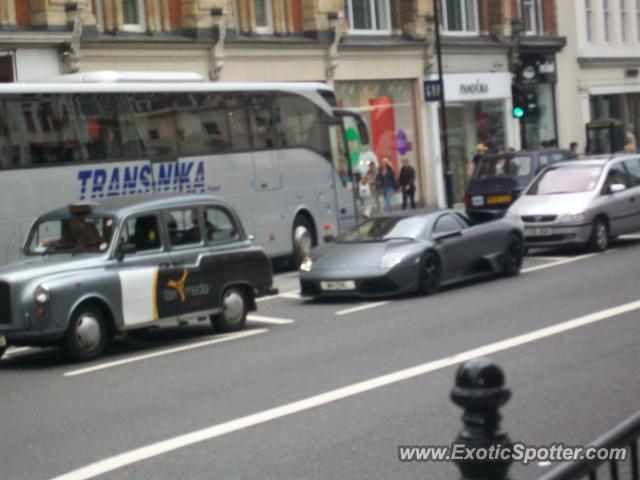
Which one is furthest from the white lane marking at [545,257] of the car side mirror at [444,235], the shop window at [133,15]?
the shop window at [133,15]

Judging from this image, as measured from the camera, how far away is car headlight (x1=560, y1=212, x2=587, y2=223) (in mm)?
22953

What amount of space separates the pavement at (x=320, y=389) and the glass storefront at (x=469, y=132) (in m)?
23.0

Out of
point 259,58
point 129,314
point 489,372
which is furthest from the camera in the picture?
point 259,58

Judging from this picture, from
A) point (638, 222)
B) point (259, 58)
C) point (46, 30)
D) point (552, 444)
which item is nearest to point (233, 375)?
point (552, 444)

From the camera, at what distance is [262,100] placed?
952 inches

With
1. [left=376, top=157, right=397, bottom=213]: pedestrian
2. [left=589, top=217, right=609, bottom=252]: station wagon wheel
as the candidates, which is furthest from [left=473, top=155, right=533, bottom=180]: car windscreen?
[left=376, top=157, right=397, bottom=213]: pedestrian

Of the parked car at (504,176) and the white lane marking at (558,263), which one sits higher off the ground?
the parked car at (504,176)

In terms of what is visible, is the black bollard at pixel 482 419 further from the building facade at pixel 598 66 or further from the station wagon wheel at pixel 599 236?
the building facade at pixel 598 66

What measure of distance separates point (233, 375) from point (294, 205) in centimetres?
1286

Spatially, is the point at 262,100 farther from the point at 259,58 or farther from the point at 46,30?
the point at 259,58

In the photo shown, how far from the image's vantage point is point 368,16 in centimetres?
3775

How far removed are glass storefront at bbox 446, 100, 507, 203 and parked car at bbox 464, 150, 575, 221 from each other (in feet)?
34.8

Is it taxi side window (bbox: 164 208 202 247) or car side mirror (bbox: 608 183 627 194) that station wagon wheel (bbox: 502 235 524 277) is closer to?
car side mirror (bbox: 608 183 627 194)

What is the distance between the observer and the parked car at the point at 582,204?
2308 centimetres
